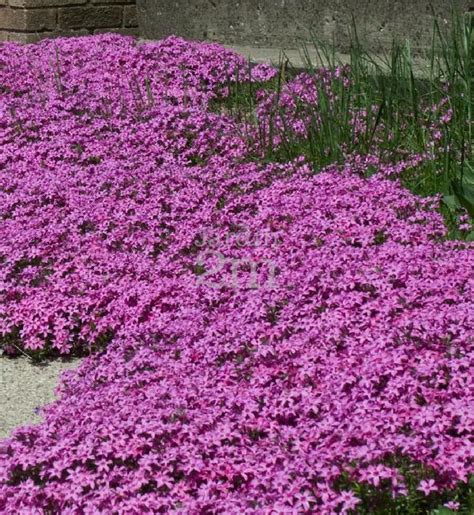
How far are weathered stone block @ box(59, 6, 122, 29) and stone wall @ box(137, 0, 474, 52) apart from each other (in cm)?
39

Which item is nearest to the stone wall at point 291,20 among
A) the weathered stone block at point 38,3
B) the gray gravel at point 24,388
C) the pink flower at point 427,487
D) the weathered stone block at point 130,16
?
the weathered stone block at point 130,16

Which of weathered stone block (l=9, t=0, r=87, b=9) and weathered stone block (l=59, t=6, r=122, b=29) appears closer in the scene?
weathered stone block (l=9, t=0, r=87, b=9)

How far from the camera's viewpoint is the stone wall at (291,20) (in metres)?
9.77

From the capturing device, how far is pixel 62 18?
44.6ft

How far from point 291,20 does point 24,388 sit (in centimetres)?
734

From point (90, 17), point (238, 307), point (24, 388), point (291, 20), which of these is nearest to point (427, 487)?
point (238, 307)

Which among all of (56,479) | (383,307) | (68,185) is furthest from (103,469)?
(68,185)

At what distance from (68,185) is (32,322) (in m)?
2.02

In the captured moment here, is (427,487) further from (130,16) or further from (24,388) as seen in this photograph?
(130,16)

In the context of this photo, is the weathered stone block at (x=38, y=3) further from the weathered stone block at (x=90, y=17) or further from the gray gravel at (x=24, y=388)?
the gray gravel at (x=24, y=388)

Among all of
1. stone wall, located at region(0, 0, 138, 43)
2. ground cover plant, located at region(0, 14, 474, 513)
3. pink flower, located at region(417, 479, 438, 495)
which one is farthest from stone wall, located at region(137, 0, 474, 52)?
pink flower, located at region(417, 479, 438, 495)

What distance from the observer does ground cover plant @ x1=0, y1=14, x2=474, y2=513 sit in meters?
3.35

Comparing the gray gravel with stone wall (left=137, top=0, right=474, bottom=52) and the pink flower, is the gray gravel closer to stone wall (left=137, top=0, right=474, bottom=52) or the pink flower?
the pink flower

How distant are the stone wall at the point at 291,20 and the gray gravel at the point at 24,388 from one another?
5.01 m
